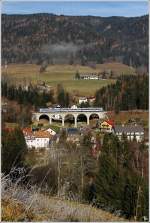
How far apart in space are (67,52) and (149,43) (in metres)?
0.77

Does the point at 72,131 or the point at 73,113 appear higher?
the point at 73,113

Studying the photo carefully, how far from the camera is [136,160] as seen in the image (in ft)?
12.7

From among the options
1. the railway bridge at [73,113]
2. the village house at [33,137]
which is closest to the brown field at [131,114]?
the railway bridge at [73,113]

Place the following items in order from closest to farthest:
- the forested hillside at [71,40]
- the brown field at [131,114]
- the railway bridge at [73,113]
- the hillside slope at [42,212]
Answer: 1. the hillside slope at [42,212]
2. the railway bridge at [73,113]
3. the forested hillside at [71,40]
4. the brown field at [131,114]

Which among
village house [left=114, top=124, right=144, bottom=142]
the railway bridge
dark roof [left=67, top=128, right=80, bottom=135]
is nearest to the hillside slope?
the railway bridge

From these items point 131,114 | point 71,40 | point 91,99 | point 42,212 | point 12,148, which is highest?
point 71,40

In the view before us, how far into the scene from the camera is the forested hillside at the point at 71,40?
2174 millimetres

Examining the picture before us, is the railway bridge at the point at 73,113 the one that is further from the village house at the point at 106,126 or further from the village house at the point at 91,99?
the village house at the point at 91,99

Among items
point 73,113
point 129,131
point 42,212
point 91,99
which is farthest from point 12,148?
point 129,131

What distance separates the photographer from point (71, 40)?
2584 millimetres

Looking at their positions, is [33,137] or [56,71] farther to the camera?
[56,71]

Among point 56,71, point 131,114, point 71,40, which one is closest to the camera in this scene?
point 71,40

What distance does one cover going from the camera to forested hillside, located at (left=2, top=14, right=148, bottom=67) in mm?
2174

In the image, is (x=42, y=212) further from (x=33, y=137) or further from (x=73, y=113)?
(x=33, y=137)
